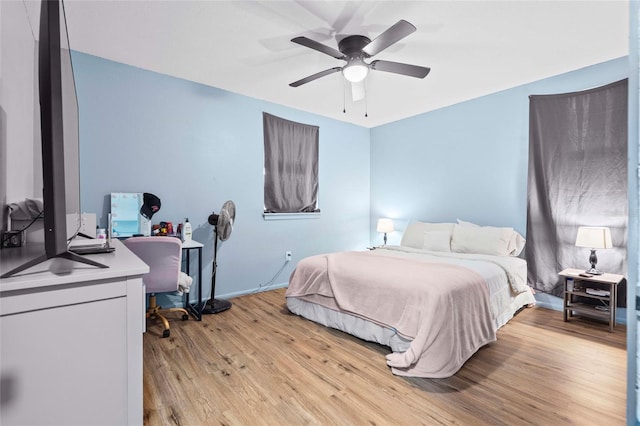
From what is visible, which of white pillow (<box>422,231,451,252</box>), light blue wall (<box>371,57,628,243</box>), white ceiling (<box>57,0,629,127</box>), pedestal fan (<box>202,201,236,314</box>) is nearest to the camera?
white ceiling (<box>57,0,629,127</box>)

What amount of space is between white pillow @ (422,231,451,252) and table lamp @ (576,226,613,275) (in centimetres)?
123

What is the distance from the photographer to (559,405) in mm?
1689

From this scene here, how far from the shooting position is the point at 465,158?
400 centimetres

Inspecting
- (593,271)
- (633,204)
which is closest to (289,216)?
(593,271)

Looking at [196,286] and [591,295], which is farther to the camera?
[196,286]

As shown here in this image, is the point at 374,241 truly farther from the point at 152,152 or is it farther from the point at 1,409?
the point at 1,409

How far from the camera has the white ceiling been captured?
2.10 metres

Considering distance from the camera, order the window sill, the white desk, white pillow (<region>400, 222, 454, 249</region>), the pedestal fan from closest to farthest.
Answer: the white desk < the pedestal fan < white pillow (<region>400, 222, 454, 249</region>) < the window sill

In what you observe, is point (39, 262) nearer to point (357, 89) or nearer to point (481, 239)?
point (357, 89)

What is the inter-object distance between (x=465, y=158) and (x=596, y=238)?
68.4 inches

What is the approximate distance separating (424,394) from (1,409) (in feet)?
6.16

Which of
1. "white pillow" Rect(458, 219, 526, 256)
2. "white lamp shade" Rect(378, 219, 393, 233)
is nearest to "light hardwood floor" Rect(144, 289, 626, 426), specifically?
"white pillow" Rect(458, 219, 526, 256)

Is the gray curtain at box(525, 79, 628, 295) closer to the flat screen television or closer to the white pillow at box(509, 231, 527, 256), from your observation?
the white pillow at box(509, 231, 527, 256)

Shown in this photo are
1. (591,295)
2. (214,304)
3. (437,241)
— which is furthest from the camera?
(437,241)
